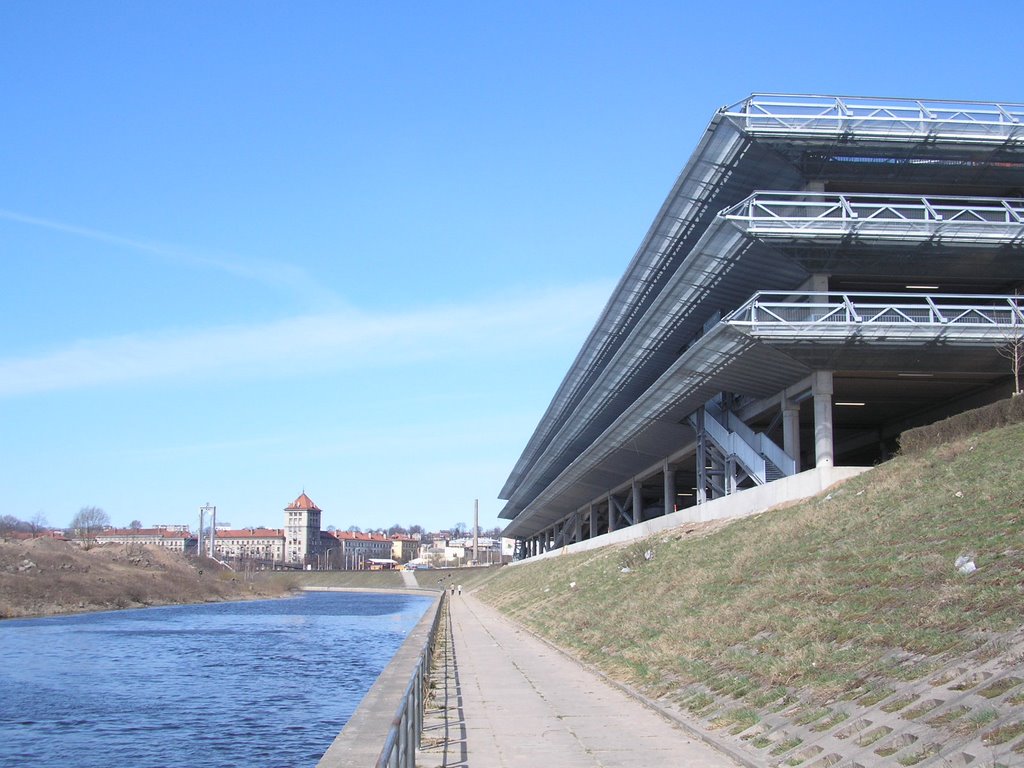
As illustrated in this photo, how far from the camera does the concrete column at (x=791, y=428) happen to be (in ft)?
121

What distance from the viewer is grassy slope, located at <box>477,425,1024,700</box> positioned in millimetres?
11578

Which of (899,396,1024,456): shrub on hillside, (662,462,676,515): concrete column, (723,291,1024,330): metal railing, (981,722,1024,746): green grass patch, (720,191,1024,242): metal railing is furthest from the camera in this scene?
(662,462,676,515): concrete column

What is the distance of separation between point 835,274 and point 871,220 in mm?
3848

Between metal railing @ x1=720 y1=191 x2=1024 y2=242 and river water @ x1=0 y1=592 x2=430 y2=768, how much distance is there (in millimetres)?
21713

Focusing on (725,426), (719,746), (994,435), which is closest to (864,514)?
(994,435)

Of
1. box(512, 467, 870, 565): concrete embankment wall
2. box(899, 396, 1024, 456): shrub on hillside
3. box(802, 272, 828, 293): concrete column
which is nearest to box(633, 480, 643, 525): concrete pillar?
box(512, 467, 870, 565): concrete embankment wall

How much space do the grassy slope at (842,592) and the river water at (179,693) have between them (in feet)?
Result: 24.1

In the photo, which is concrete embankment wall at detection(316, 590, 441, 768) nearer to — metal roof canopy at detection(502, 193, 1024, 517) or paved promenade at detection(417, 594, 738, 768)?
paved promenade at detection(417, 594, 738, 768)

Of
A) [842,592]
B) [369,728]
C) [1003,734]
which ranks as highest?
[842,592]


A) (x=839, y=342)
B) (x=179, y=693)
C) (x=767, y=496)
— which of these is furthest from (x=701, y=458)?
(x=179, y=693)

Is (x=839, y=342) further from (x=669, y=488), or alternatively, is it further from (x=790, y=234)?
(x=669, y=488)

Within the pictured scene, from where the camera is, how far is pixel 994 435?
72.4 feet

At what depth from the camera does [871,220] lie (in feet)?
115

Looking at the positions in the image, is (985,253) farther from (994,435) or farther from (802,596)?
(802,596)
